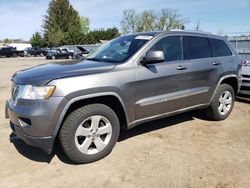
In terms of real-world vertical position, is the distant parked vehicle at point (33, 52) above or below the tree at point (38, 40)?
below

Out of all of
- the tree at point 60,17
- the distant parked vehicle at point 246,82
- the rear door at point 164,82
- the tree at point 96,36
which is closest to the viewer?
the rear door at point 164,82

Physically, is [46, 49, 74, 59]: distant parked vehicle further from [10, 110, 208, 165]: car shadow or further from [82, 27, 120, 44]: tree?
[10, 110, 208, 165]: car shadow

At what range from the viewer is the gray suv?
3.38 meters

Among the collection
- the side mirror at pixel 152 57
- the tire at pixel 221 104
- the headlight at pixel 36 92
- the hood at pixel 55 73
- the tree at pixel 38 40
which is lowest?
the tire at pixel 221 104

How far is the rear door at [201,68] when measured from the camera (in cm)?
481

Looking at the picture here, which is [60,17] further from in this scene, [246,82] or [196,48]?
[196,48]

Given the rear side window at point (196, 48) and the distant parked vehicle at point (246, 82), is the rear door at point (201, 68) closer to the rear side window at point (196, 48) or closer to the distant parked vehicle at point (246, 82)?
the rear side window at point (196, 48)

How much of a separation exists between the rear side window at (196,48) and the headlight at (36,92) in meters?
2.55

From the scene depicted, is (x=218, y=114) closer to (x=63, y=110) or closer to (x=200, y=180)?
(x=200, y=180)

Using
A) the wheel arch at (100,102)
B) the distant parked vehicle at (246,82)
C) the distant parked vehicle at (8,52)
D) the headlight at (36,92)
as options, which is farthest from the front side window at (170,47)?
the distant parked vehicle at (8,52)

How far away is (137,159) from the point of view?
3.92 metres

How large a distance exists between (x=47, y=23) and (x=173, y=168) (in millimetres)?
71881

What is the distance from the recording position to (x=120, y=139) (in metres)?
4.67

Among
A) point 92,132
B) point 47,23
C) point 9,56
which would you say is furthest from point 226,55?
point 47,23
